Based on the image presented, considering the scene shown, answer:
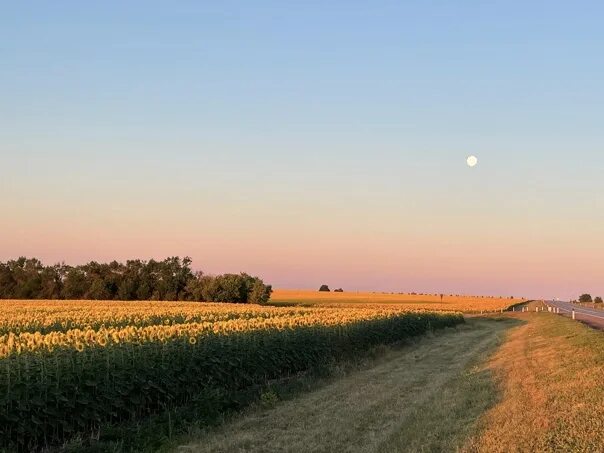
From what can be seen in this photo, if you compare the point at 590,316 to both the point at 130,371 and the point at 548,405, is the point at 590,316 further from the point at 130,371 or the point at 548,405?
the point at 130,371

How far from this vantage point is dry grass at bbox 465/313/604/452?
33.9 ft

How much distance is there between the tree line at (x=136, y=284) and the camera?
82562mm

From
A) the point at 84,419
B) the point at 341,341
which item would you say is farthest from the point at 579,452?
the point at 341,341

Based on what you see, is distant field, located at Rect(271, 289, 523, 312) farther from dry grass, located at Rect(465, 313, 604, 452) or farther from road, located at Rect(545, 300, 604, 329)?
dry grass, located at Rect(465, 313, 604, 452)

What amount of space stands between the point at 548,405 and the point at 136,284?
76482 millimetres

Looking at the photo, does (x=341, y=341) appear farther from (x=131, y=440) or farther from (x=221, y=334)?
(x=131, y=440)

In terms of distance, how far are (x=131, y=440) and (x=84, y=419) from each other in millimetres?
989

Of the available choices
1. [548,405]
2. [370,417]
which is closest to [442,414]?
[370,417]

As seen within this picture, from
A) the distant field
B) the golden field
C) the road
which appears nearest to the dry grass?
the golden field

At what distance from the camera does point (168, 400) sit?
14.8 metres

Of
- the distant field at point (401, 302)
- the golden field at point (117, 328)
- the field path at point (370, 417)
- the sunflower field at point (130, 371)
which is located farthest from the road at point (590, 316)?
the sunflower field at point (130, 371)

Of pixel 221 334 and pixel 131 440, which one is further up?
pixel 221 334

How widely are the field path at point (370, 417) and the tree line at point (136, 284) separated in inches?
2435

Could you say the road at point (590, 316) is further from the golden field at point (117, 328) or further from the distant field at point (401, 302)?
the golden field at point (117, 328)
